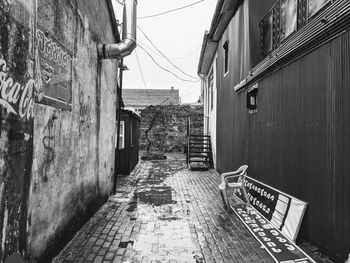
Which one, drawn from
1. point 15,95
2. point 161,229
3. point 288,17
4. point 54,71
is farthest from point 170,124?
point 15,95

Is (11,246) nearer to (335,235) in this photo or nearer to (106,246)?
(106,246)

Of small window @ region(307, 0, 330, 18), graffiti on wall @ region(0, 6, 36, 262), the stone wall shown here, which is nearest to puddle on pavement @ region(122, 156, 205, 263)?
graffiti on wall @ region(0, 6, 36, 262)

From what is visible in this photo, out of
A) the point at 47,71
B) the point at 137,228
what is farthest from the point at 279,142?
the point at 47,71

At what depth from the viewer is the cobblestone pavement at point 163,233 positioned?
3.86 metres

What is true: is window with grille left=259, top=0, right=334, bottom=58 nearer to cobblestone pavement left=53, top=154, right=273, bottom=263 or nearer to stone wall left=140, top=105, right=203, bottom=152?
cobblestone pavement left=53, top=154, right=273, bottom=263

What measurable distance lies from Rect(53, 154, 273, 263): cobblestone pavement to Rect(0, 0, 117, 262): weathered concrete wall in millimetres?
371

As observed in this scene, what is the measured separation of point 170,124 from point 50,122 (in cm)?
1753

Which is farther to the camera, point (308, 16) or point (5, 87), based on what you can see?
point (308, 16)

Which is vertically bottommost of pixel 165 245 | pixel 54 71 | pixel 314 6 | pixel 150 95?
pixel 165 245

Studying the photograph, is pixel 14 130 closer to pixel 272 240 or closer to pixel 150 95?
pixel 272 240

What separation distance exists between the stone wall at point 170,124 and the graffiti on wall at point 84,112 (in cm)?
1541

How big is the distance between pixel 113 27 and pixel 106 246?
17.9 ft

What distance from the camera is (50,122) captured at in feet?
11.9

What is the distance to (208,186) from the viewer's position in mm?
9172
